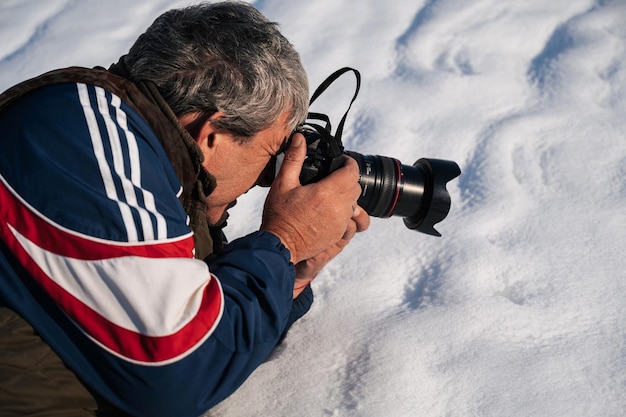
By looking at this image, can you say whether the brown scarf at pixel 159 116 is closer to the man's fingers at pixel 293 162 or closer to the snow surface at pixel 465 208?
the man's fingers at pixel 293 162

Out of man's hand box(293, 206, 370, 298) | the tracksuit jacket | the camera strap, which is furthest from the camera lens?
man's hand box(293, 206, 370, 298)

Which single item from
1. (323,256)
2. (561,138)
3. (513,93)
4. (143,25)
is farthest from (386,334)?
(143,25)

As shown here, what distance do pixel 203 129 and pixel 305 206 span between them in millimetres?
265

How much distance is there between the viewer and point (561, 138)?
7.09 feet

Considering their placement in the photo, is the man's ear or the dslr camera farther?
the dslr camera

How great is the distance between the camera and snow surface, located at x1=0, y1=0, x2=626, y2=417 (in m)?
1.36

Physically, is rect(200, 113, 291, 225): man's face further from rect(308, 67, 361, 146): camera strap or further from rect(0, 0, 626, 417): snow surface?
rect(0, 0, 626, 417): snow surface

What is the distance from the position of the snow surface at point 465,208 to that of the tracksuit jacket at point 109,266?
32 centimetres

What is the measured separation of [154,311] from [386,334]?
2.26 ft

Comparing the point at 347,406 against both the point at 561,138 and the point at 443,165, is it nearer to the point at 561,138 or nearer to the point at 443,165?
the point at 443,165

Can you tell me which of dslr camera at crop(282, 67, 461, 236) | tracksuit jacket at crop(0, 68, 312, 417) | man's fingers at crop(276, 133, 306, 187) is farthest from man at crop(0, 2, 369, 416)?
dslr camera at crop(282, 67, 461, 236)

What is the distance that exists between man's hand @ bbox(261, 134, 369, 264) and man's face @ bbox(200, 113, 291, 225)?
0.05 m

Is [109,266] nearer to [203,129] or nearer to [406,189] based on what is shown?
[203,129]

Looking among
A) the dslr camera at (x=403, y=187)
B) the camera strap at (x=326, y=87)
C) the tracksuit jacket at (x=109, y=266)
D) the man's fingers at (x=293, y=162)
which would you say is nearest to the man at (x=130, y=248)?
the tracksuit jacket at (x=109, y=266)
